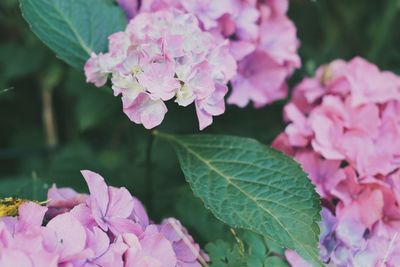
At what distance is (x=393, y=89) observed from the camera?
1216 mm

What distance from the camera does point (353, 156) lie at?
1112mm

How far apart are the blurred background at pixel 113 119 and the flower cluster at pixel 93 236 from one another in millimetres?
197

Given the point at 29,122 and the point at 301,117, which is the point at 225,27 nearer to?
the point at 301,117

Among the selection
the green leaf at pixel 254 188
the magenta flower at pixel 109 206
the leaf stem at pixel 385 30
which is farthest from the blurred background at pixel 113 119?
the magenta flower at pixel 109 206

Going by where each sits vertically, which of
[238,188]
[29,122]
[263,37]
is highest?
[263,37]

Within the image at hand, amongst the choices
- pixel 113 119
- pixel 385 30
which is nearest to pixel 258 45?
pixel 385 30

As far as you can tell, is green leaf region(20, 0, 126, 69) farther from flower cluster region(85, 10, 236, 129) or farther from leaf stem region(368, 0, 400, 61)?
leaf stem region(368, 0, 400, 61)

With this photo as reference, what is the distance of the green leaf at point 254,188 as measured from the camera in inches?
37.7

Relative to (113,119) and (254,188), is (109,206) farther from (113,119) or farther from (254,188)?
(113,119)

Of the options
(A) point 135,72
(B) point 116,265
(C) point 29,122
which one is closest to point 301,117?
(A) point 135,72

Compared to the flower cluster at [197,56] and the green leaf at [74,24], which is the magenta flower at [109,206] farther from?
the green leaf at [74,24]

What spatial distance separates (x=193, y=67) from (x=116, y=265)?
30 centimetres

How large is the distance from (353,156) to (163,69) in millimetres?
339

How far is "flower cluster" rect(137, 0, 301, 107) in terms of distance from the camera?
4.03 ft
